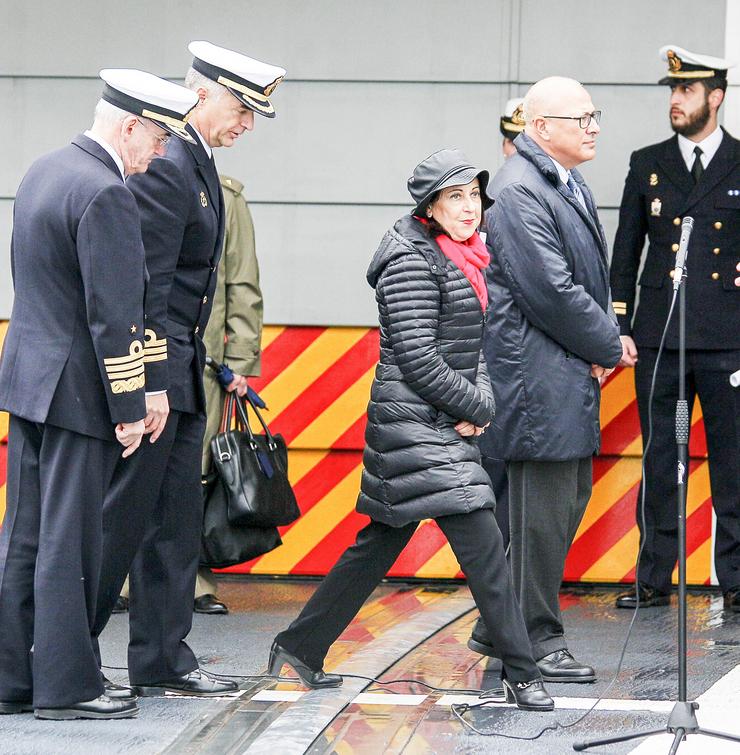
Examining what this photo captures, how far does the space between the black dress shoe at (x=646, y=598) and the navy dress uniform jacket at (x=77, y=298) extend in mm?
3006

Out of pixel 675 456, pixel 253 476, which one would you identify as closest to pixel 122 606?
pixel 253 476

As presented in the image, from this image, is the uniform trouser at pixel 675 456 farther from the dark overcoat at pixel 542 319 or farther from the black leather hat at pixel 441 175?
the black leather hat at pixel 441 175

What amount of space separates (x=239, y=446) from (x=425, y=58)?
204cm

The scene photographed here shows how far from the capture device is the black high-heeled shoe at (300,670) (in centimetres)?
562

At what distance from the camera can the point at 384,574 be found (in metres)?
5.57

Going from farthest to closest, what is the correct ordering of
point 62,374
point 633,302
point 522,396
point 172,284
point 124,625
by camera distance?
point 633,302 → point 124,625 → point 522,396 → point 172,284 → point 62,374

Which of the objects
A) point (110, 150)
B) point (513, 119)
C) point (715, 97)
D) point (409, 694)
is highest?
point (715, 97)

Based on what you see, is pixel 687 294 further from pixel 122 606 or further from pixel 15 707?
pixel 15 707

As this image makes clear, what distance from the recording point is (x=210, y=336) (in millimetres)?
7039

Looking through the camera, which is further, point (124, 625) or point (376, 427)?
point (124, 625)

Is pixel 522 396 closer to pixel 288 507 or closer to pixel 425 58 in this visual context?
pixel 288 507

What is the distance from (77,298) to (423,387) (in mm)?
1145

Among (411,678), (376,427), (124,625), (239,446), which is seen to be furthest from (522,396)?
(124,625)

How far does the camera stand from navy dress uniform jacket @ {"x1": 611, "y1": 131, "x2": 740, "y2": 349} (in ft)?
23.6
